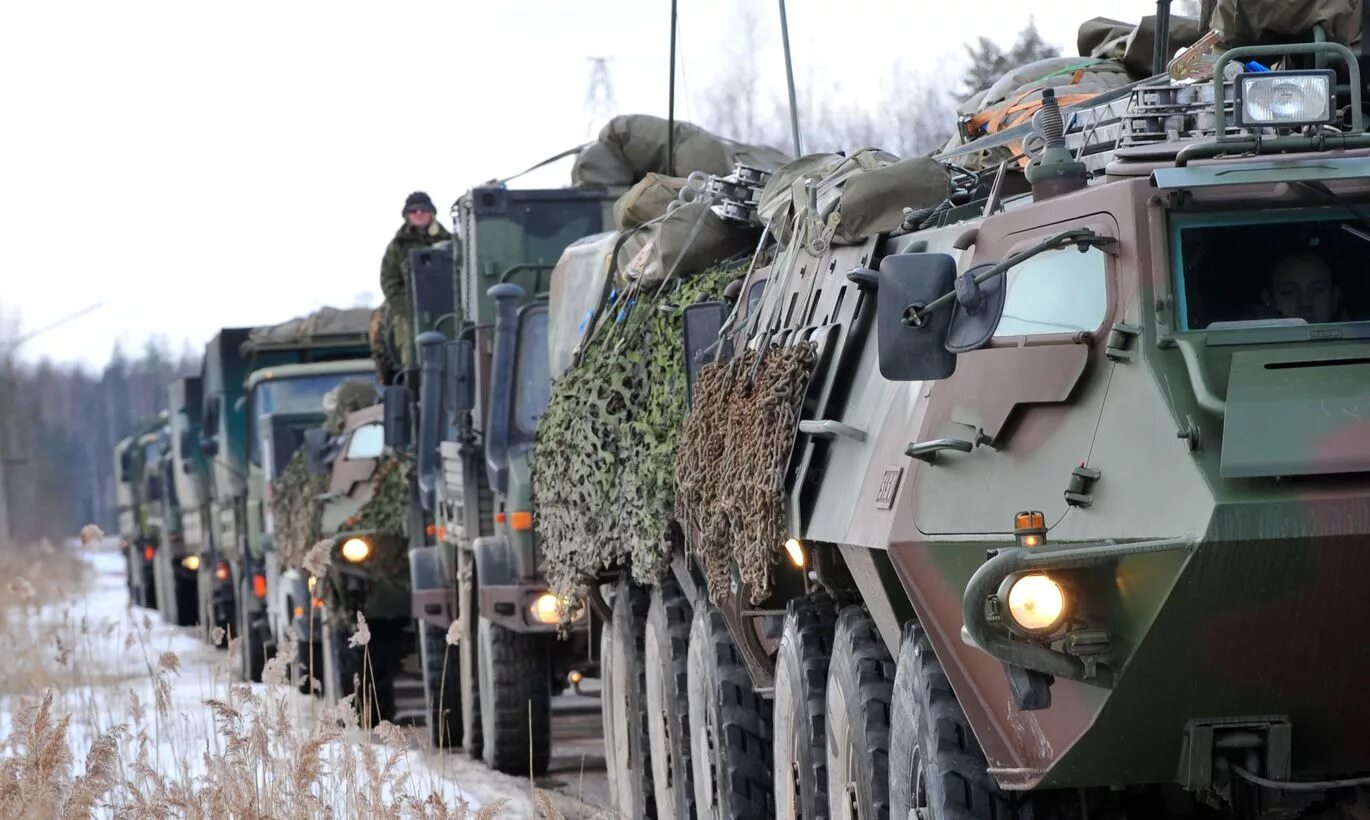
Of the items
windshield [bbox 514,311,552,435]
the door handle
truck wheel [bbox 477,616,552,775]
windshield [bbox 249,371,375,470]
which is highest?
the door handle

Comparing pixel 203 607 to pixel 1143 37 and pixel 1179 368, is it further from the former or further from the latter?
pixel 1179 368

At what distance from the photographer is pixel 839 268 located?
784cm

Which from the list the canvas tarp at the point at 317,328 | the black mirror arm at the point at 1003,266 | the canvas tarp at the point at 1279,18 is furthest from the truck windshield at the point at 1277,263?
the canvas tarp at the point at 317,328

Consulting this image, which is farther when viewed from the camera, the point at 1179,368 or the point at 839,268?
the point at 839,268

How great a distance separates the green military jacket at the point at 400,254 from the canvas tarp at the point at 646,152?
8.04 feet

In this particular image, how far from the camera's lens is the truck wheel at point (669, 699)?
934 cm

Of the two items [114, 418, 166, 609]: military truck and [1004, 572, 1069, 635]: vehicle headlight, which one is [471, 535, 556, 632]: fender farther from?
[114, 418, 166, 609]: military truck

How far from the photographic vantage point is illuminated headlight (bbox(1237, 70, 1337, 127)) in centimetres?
589

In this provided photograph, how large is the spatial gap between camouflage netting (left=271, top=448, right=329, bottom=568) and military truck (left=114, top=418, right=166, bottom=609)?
1390cm

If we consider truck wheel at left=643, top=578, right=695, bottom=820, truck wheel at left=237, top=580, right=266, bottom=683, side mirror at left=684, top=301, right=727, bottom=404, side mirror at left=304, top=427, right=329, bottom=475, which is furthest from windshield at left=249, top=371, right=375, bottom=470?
side mirror at left=684, top=301, right=727, bottom=404

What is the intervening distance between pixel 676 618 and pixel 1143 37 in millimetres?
2803

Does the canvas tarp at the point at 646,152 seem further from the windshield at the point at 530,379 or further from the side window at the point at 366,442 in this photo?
the side window at the point at 366,442

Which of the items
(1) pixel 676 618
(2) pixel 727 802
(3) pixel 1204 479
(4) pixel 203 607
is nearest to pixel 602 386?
(1) pixel 676 618

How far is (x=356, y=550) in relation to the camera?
15789 mm
